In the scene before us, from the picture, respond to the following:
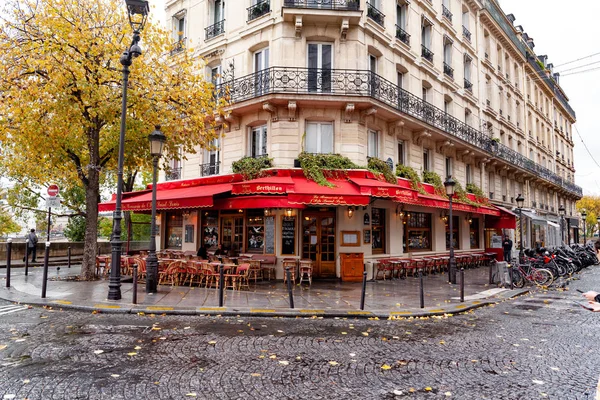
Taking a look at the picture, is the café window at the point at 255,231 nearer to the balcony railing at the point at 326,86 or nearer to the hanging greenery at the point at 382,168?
the balcony railing at the point at 326,86

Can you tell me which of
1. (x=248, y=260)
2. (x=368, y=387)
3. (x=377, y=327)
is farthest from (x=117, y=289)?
(x=368, y=387)

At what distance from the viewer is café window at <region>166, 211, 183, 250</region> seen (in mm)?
17875

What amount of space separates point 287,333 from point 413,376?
2558 mm

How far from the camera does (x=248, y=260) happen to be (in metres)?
12.8

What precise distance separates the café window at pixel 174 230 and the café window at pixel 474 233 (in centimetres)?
1648

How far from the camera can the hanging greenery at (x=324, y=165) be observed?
13555mm

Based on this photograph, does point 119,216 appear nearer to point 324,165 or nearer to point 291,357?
point 291,357

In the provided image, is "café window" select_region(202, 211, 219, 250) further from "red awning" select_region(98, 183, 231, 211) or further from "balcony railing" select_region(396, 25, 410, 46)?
"balcony railing" select_region(396, 25, 410, 46)

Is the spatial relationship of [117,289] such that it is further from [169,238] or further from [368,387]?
[169,238]

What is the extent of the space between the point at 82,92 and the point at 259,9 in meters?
7.89

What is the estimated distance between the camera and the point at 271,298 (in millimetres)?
9930

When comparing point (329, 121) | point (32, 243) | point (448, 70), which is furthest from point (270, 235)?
point (448, 70)

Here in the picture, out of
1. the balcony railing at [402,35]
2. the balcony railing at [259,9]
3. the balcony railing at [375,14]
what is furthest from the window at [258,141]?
the balcony railing at [402,35]

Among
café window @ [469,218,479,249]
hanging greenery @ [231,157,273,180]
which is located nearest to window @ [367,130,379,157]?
hanging greenery @ [231,157,273,180]
